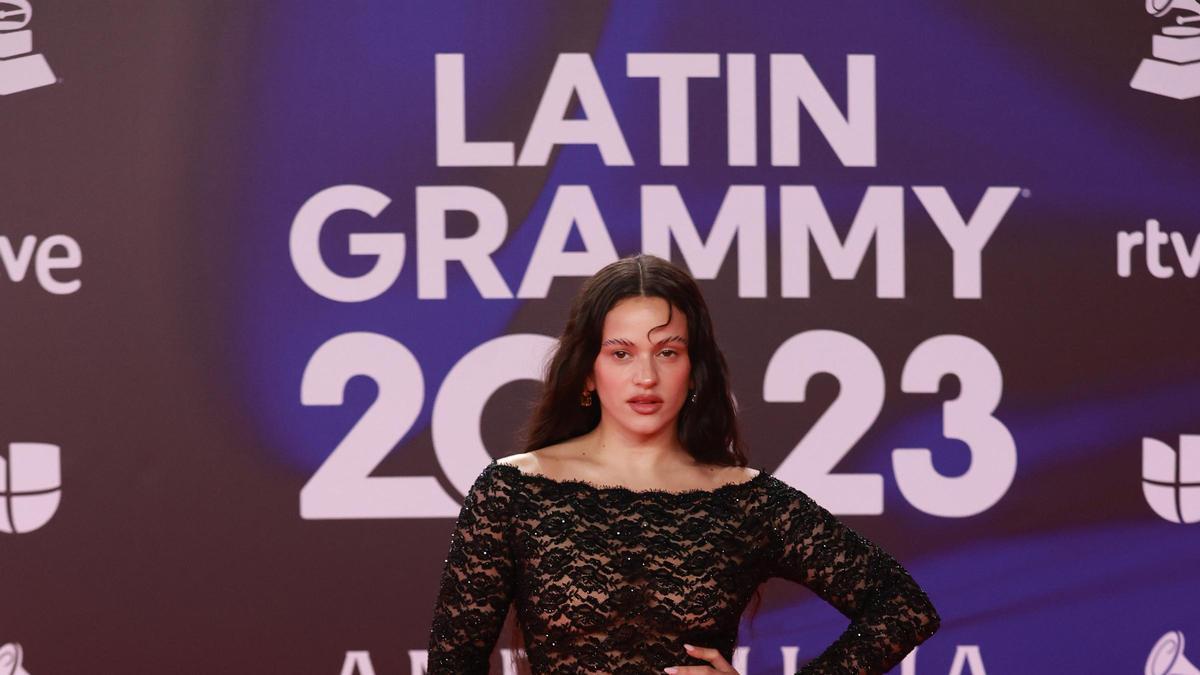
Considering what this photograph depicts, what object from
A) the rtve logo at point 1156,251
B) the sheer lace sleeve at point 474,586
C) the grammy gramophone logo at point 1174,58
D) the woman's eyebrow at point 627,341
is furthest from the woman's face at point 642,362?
the grammy gramophone logo at point 1174,58

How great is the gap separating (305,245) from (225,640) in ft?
3.89

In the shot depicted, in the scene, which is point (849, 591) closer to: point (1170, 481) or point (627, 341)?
point (627, 341)

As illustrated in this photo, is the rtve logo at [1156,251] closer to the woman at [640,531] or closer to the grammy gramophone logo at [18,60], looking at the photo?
the woman at [640,531]

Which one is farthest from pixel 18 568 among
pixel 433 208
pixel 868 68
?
pixel 868 68

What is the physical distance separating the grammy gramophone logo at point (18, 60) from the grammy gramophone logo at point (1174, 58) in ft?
10.7

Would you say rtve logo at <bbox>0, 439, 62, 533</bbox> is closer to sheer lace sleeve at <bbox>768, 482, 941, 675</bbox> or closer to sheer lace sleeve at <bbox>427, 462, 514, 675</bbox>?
sheer lace sleeve at <bbox>427, 462, 514, 675</bbox>

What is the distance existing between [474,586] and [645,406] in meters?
0.45

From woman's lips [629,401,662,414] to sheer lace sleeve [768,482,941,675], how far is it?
296 millimetres

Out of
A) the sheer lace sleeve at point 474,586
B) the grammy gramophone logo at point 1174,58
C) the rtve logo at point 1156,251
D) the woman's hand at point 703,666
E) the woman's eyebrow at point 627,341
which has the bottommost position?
the woman's hand at point 703,666

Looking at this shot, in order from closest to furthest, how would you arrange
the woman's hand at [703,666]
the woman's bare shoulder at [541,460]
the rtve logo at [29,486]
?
1. the woman's hand at [703,666]
2. the woman's bare shoulder at [541,460]
3. the rtve logo at [29,486]

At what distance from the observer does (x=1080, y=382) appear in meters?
3.92

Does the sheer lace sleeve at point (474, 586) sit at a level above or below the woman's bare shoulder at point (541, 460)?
below

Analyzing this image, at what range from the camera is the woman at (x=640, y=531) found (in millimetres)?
2348

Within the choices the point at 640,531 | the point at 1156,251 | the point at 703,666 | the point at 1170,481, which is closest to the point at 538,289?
the point at 640,531
